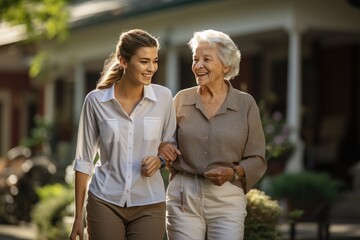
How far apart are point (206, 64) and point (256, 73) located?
13.7 m

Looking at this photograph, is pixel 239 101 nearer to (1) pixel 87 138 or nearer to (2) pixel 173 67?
(1) pixel 87 138

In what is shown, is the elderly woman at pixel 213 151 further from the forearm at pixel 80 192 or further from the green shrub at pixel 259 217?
the green shrub at pixel 259 217

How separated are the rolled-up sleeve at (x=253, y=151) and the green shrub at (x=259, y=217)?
1.91 m

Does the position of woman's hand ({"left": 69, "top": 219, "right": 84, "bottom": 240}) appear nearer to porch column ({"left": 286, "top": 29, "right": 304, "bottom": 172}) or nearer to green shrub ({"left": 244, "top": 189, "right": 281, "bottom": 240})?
green shrub ({"left": 244, "top": 189, "right": 281, "bottom": 240})

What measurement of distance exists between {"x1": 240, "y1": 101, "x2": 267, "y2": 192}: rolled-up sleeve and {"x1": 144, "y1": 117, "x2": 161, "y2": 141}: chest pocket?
1.75 ft

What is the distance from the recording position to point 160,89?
5.64 m

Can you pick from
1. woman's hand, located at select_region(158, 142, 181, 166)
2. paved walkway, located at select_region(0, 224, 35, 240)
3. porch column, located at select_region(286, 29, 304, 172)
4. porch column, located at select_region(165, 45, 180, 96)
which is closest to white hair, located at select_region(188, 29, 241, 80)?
woman's hand, located at select_region(158, 142, 181, 166)

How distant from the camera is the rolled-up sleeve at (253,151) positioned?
574cm

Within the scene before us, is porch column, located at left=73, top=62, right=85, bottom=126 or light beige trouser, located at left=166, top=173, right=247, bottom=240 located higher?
porch column, located at left=73, top=62, right=85, bottom=126

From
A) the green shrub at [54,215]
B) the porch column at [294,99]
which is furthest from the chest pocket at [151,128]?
the porch column at [294,99]

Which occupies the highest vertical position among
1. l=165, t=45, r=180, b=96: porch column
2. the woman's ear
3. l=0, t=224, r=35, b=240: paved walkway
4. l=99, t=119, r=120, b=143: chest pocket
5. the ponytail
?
l=165, t=45, r=180, b=96: porch column

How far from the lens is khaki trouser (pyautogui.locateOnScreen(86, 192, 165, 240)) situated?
538 cm

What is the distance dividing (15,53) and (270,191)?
1379 cm

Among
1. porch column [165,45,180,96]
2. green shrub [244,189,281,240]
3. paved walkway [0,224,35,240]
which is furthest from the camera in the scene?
porch column [165,45,180,96]
